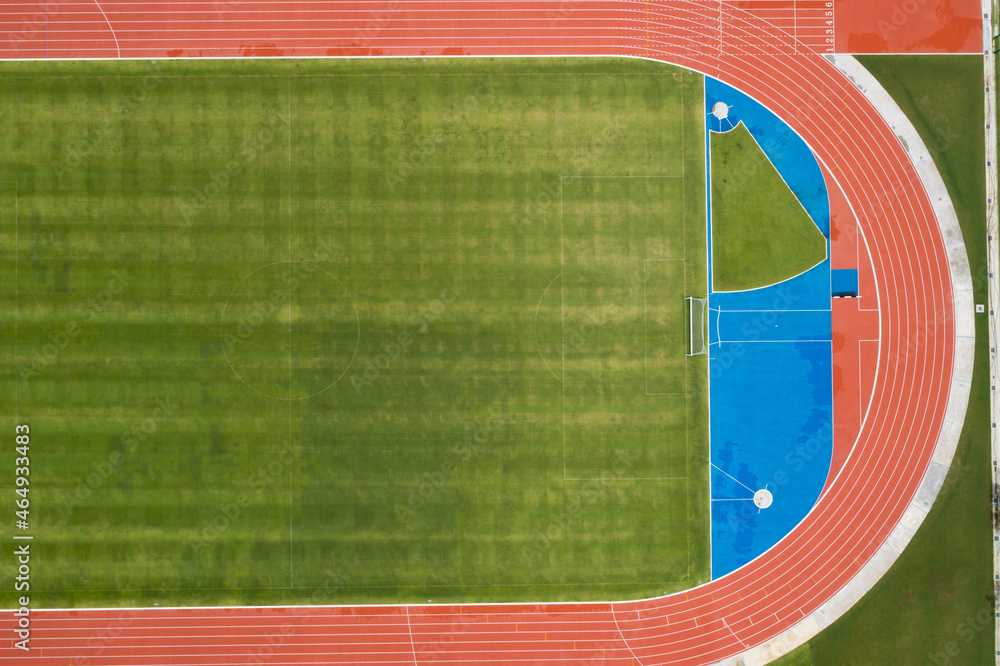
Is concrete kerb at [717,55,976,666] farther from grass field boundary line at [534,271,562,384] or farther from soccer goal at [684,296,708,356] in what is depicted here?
grass field boundary line at [534,271,562,384]

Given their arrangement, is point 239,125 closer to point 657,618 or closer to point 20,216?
point 20,216

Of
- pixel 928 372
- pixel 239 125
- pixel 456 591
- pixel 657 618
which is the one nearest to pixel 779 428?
pixel 928 372

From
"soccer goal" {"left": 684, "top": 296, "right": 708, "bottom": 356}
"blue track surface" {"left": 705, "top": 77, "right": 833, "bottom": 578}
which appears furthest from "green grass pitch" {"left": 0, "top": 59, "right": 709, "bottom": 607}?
"blue track surface" {"left": 705, "top": 77, "right": 833, "bottom": 578}

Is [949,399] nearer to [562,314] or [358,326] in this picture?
[562,314]

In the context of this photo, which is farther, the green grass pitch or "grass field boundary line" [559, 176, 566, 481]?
"grass field boundary line" [559, 176, 566, 481]

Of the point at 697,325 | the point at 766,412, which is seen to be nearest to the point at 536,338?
the point at 697,325

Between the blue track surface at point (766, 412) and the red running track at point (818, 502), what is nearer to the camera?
the red running track at point (818, 502)

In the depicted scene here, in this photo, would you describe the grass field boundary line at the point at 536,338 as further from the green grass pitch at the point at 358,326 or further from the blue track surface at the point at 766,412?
the blue track surface at the point at 766,412

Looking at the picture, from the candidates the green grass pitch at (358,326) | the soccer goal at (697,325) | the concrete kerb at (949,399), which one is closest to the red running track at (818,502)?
the concrete kerb at (949,399)
